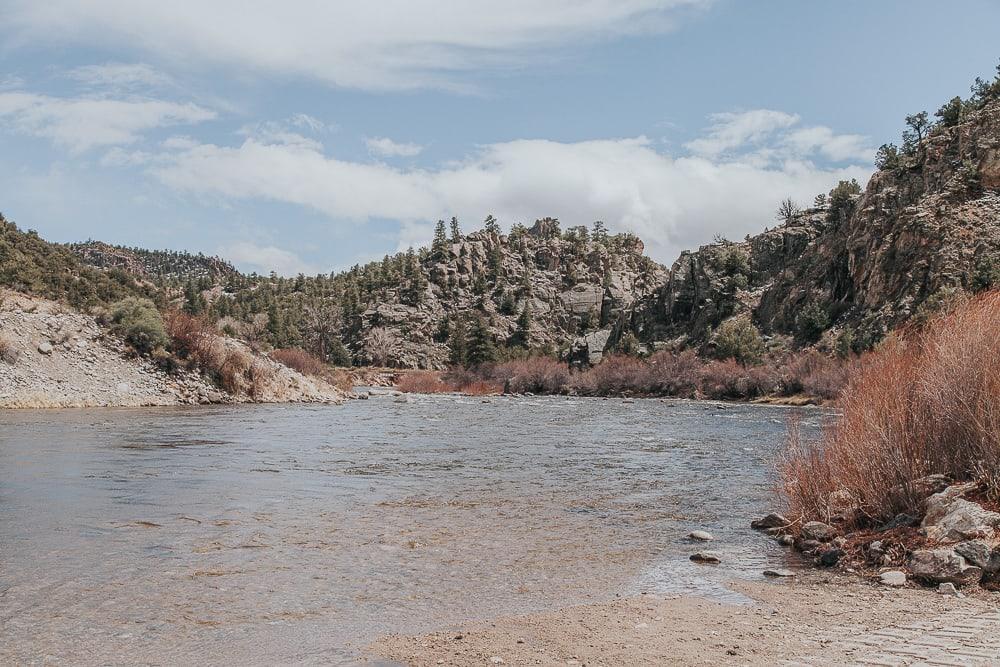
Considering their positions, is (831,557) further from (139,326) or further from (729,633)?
(139,326)

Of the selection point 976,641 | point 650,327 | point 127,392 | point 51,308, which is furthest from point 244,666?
point 650,327

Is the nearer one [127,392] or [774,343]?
[127,392]

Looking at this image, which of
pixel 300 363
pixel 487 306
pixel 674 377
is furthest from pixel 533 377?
pixel 487 306

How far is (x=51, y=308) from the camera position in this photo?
142 ft

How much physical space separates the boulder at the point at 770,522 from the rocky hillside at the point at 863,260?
48.9m

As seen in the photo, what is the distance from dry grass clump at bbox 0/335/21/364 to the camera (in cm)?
3662

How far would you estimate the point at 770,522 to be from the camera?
13359 millimetres

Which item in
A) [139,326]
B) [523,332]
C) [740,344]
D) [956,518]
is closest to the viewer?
[956,518]

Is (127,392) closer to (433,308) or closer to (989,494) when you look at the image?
(989,494)

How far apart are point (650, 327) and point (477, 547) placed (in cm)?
12699

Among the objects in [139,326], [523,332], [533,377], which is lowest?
[533,377]

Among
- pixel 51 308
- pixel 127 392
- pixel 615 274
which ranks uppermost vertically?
pixel 615 274

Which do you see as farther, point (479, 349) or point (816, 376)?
point (479, 349)

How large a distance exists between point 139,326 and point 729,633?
1687 inches
